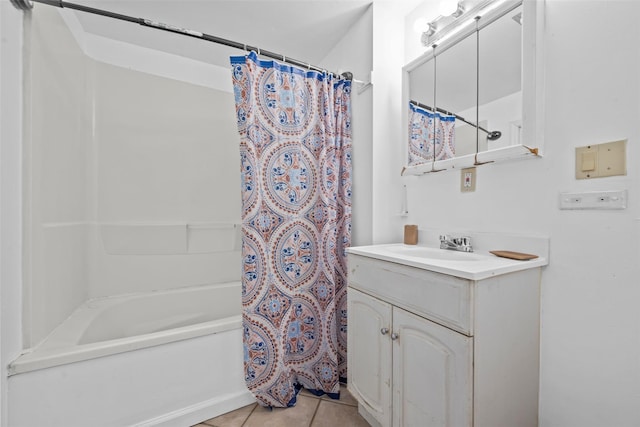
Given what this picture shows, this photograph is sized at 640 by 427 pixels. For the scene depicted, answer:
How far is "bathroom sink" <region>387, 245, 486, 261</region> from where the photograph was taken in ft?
3.92

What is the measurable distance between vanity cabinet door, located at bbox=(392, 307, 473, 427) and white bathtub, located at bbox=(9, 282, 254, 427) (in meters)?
0.83

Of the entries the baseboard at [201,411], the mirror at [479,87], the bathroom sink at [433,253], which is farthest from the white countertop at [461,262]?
the baseboard at [201,411]

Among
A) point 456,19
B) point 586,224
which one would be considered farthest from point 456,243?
point 456,19

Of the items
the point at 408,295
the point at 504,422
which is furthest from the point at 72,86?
the point at 504,422

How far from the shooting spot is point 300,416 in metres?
1.39

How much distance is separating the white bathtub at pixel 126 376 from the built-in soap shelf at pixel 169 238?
46 centimetres

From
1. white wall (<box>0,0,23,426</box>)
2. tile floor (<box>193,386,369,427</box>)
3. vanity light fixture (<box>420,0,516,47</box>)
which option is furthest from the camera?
tile floor (<box>193,386,369,427</box>)

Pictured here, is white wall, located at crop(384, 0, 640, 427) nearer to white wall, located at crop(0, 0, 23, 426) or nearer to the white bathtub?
the white bathtub

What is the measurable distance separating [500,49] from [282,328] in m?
1.70

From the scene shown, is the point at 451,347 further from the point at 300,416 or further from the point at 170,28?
the point at 170,28

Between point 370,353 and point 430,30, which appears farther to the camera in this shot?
point 430,30

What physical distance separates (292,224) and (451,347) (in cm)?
94

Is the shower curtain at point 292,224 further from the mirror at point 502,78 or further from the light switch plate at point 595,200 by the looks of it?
the light switch plate at point 595,200

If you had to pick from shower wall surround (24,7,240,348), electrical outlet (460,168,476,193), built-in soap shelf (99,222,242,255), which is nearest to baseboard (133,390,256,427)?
shower wall surround (24,7,240,348)
